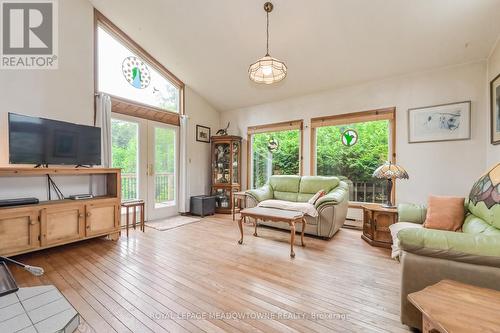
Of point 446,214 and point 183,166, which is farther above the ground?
→ point 183,166

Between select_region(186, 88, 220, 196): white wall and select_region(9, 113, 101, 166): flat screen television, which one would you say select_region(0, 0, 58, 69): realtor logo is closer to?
select_region(9, 113, 101, 166): flat screen television

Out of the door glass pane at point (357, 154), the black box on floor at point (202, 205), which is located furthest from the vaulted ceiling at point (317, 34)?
the black box on floor at point (202, 205)

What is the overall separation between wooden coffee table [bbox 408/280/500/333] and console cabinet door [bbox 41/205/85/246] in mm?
3692

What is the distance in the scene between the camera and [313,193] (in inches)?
165

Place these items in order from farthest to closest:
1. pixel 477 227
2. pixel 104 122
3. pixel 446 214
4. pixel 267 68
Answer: pixel 104 122
pixel 267 68
pixel 446 214
pixel 477 227

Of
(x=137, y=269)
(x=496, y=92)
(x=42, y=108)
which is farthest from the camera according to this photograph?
(x=42, y=108)

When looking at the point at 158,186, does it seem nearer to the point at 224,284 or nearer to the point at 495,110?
the point at 224,284

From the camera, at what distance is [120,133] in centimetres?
415

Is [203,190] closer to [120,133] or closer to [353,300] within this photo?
[120,133]

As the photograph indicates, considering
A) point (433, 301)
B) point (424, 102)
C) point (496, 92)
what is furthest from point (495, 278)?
point (424, 102)

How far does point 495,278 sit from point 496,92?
284 centimetres

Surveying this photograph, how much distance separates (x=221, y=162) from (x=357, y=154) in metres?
3.15

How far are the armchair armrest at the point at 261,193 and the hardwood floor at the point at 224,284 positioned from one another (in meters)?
0.99

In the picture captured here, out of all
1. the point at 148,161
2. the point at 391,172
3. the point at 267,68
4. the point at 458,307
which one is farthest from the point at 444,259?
the point at 148,161
